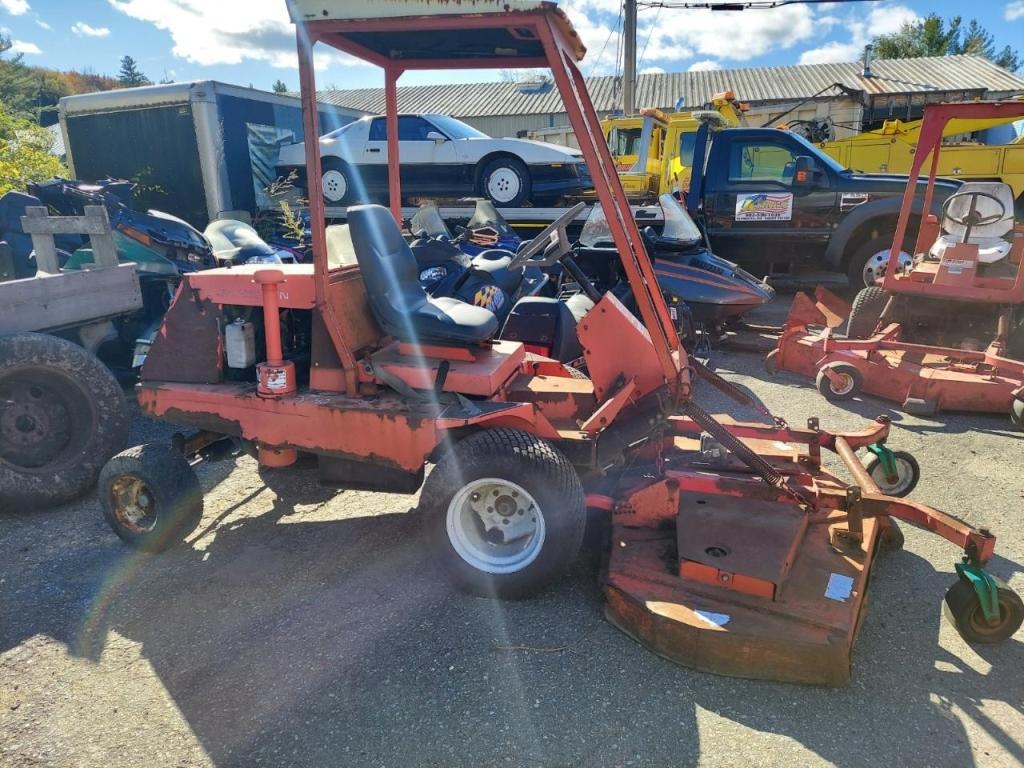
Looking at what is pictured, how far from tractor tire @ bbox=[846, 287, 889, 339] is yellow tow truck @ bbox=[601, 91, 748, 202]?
426cm

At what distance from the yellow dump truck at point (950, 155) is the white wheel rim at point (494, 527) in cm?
1211

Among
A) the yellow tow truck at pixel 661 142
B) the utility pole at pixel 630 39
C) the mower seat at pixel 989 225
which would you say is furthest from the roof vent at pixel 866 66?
the mower seat at pixel 989 225

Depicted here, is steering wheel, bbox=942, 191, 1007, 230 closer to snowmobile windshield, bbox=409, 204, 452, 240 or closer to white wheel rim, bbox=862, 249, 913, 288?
white wheel rim, bbox=862, 249, 913, 288

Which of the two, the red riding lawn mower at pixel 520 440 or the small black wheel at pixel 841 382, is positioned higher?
the red riding lawn mower at pixel 520 440

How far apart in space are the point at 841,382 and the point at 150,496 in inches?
199

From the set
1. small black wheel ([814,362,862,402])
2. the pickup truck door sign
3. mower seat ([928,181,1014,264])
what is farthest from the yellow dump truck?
small black wheel ([814,362,862,402])

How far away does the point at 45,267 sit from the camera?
461 cm

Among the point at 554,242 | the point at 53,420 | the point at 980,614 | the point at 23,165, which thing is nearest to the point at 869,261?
the point at 554,242

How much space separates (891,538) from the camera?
333 cm

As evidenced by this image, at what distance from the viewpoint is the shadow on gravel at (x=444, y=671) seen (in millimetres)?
2299

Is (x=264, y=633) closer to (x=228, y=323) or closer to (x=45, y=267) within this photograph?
(x=228, y=323)

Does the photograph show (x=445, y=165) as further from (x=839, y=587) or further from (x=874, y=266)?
(x=839, y=587)

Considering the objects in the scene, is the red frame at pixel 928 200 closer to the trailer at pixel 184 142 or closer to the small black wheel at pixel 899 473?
the small black wheel at pixel 899 473

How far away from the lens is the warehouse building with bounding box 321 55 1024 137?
912 inches
